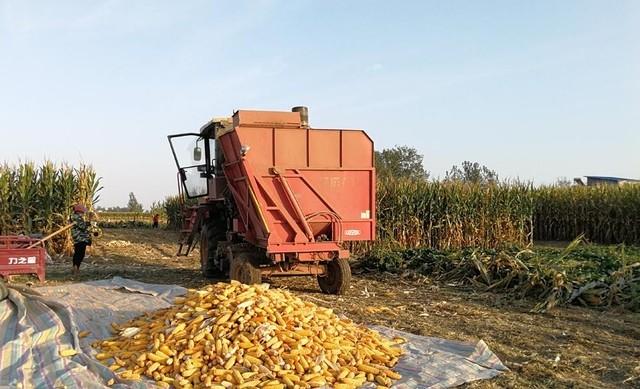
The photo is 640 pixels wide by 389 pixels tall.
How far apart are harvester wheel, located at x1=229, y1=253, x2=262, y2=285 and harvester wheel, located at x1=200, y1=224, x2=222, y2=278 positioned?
1855mm

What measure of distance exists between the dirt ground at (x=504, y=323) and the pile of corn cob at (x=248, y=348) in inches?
45.4

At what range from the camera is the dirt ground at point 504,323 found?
5.27 meters

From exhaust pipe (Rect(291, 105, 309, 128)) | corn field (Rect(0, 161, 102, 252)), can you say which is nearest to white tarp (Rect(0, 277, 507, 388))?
exhaust pipe (Rect(291, 105, 309, 128))

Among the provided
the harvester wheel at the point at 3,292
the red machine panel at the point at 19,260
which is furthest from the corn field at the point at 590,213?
the harvester wheel at the point at 3,292

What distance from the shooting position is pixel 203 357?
496 cm

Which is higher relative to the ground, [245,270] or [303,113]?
[303,113]

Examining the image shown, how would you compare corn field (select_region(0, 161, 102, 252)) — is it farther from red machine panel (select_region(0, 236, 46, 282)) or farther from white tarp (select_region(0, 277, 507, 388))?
white tarp (select_region(0, 277, 507, 388))

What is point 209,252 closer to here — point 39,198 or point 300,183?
point 300,183

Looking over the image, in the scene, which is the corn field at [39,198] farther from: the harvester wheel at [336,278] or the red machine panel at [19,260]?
the harvester wheel at [336,278]

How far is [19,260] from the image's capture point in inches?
366

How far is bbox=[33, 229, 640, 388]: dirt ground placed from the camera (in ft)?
17.3

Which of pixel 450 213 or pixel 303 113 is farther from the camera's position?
pixel 450 213

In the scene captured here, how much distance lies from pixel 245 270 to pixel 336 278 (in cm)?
160

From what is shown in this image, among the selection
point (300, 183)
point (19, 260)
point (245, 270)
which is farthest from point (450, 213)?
point (19, 260)
